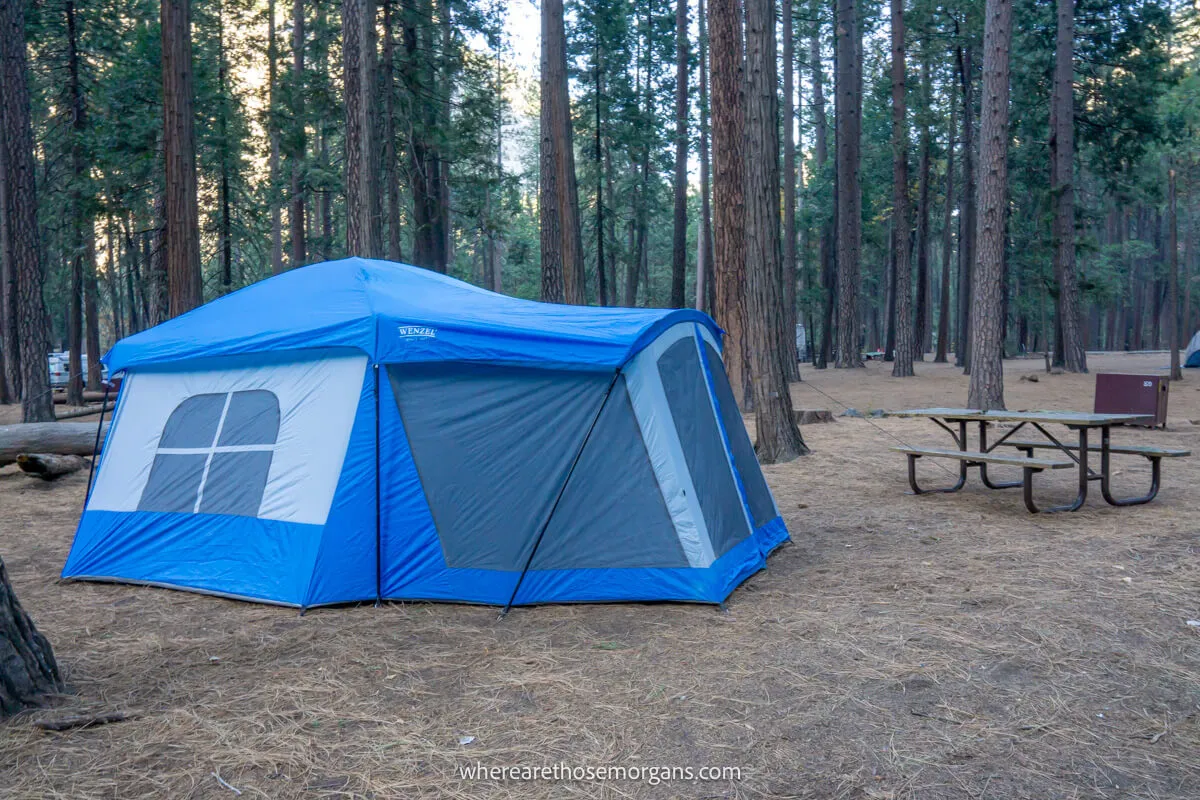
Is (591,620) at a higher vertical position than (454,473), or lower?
lower

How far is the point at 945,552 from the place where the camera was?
6.02 meters

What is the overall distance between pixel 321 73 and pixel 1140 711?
18.2 meters

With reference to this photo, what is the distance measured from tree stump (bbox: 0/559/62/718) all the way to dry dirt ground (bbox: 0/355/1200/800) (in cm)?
14

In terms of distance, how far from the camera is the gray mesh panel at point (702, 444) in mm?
5297

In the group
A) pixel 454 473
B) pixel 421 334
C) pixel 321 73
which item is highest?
pixel 321 73

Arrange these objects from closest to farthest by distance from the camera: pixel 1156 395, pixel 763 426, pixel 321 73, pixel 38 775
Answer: pixel 38 775 < pixel 763 426 < pixel 1156 395 < pixel 321 73

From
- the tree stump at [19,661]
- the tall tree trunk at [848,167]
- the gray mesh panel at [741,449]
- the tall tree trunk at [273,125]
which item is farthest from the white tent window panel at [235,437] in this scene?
the tall tree trunk at [848,167]

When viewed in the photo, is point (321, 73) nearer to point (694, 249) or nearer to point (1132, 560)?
point (1132, 560)

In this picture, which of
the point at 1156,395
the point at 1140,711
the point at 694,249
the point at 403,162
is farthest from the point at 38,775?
the point at 694,249

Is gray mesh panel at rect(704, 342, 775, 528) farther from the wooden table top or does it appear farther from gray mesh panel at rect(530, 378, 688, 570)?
the wooden table top

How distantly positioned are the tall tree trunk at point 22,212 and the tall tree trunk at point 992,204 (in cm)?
1419

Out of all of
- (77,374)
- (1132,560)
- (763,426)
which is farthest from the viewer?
(77,374)

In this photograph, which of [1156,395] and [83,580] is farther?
[1156,395]

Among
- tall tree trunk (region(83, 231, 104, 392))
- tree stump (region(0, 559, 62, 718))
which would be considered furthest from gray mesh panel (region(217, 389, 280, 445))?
tall tree trunk (region(83, 231, 104, 392))
